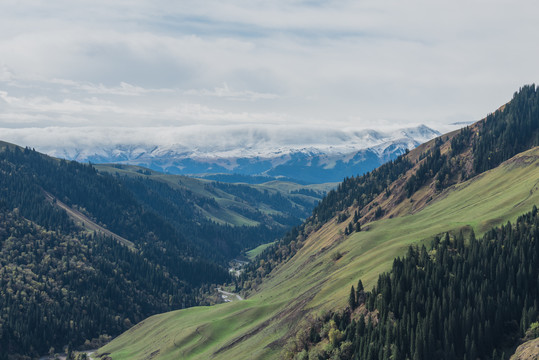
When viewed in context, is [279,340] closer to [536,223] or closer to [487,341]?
[487,341]

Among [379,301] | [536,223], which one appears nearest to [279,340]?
[379,301]

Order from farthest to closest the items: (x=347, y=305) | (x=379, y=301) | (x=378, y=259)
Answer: (x=378, y=259), (x=347, y=305), (x=379, y=301)

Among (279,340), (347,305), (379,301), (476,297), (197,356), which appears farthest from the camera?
(197,356)

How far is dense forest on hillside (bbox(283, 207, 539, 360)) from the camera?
12531 centimetres

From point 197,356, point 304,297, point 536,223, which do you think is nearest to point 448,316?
point 536,223

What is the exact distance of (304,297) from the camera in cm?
19438

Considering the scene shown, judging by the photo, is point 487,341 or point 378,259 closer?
point 487,341

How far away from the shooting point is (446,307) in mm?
134250

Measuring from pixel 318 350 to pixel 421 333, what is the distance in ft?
102

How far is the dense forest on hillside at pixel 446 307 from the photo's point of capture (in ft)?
411

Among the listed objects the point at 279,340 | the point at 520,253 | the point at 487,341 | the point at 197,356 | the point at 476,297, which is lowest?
the point at 197,356

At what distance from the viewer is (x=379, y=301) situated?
143m

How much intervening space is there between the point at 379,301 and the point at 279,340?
38.9 m

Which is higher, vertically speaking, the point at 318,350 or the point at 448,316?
the point at 448,316
